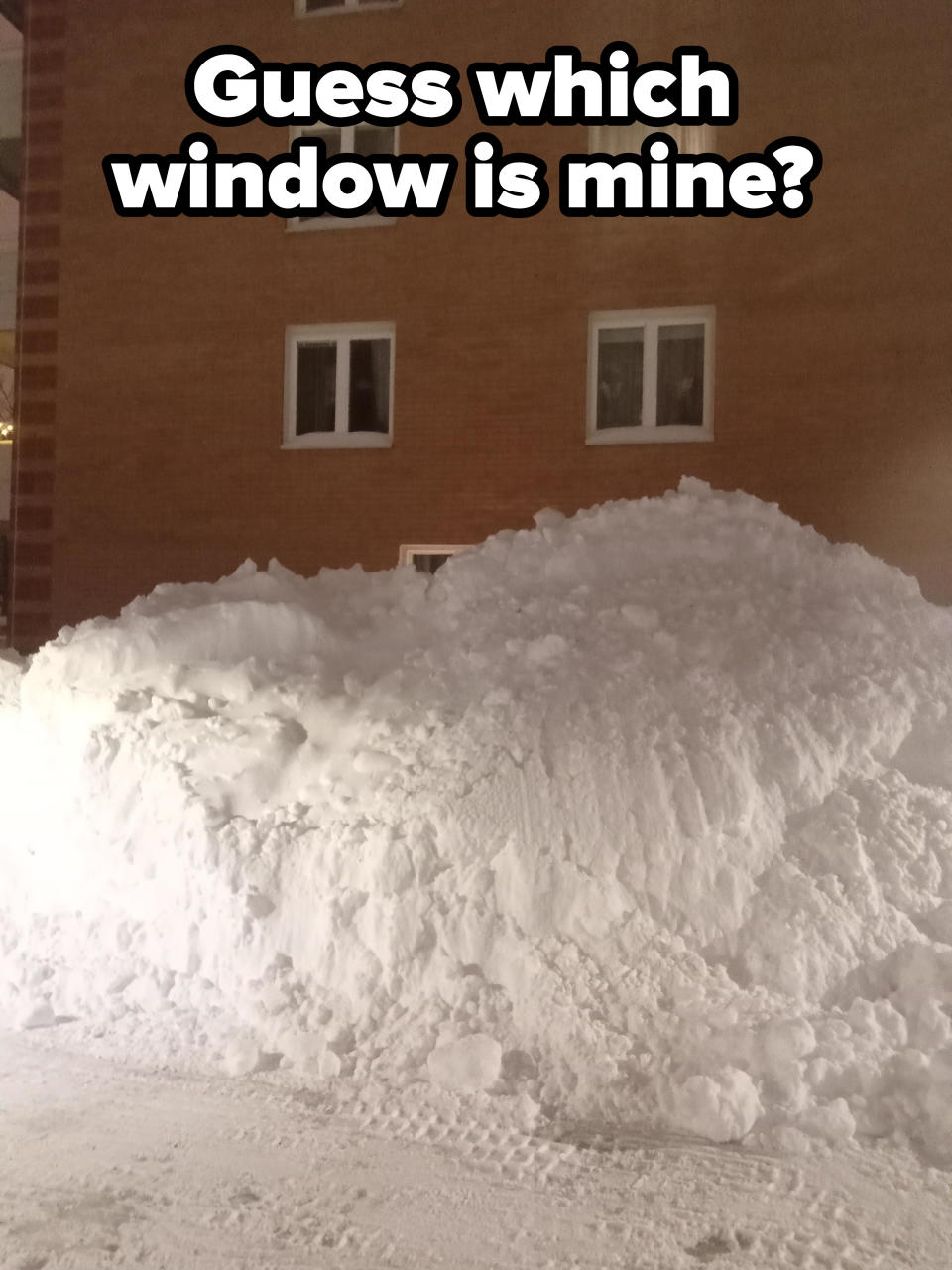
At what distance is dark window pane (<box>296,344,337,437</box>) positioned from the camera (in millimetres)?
10617

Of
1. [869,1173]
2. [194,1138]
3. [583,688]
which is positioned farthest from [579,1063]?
[583,688]

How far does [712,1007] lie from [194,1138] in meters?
1.80

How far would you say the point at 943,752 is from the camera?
496cm

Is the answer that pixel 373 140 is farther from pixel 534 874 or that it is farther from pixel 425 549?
pixel 534 874

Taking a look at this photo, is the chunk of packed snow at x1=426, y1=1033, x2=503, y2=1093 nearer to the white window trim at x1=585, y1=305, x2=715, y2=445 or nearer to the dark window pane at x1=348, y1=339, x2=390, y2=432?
the white window trim at x1=585, y1=305, x2=715, y2=445

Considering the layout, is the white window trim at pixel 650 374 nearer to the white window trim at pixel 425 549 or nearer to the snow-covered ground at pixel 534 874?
the white window trim at pixel 425 549

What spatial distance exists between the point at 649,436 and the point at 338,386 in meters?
3.06

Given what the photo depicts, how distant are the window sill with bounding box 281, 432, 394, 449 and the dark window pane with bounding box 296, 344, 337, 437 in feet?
0.43

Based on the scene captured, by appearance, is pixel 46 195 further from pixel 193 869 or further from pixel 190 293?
pixel 193 869

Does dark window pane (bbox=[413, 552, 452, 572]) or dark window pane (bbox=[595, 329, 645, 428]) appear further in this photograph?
dark window pane (bbox=[413, 552, 452, 572])

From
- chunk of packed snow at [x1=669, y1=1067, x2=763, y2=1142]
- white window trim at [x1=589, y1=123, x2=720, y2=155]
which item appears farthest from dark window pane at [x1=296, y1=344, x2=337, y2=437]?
chunk of packed snow at [x1=669, y1=1067, x2=763, y2=1142]

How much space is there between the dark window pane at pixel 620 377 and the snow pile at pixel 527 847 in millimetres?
4351

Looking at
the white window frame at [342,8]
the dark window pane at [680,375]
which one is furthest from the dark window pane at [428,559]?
the white window frame at [342,8]

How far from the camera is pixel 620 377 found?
10.0 metres
